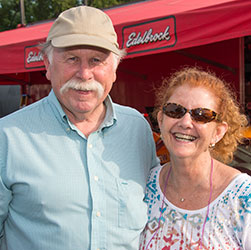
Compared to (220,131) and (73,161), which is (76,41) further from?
(220,131)

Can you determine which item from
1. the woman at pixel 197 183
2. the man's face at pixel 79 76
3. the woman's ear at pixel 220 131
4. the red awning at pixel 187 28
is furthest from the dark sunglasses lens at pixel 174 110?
the red awning at pixel 187 28

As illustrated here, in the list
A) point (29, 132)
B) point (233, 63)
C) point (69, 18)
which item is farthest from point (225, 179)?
point (233, 63)

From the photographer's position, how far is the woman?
5.29 feet

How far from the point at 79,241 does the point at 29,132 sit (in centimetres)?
57

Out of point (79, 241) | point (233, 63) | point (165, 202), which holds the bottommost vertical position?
point (79, 241)

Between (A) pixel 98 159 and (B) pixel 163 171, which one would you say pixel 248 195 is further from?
(A) pixel 98 159

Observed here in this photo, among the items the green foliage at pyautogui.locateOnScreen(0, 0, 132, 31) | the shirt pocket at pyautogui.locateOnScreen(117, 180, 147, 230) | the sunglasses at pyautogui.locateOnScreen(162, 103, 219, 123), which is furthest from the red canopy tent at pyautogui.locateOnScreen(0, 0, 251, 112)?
the green foliage at pyautogui.locateOnScreen(0, 0, 132, 31)

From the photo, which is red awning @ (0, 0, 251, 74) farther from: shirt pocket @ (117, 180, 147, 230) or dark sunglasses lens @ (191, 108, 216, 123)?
shirt pocket @ (117, 180, 147, 230)

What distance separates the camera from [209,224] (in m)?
1.65

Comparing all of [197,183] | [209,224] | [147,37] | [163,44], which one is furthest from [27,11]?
[209,224]

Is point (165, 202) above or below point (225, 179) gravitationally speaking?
below

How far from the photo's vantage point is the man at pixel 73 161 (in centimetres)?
154

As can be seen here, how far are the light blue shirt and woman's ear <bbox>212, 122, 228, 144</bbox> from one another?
504 millimetres

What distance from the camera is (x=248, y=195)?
158 centimetres
